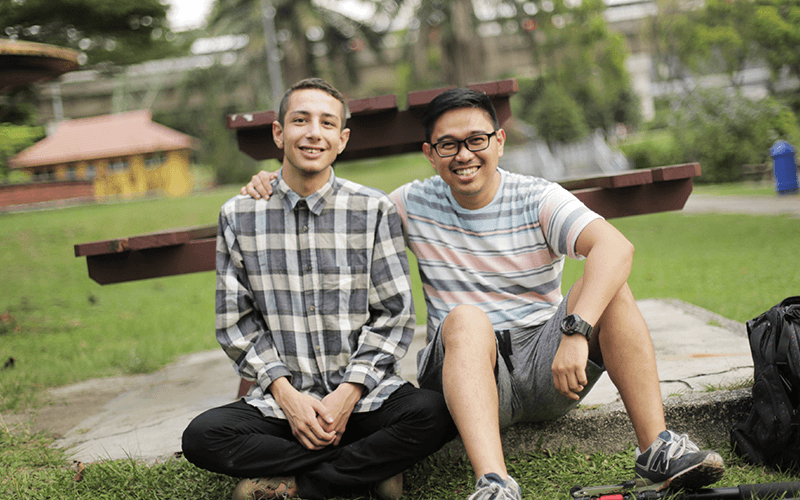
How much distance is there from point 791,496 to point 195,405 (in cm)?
281

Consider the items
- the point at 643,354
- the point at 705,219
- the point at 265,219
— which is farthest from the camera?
the point at 705,219

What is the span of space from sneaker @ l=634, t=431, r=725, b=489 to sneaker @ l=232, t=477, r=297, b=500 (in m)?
1.21

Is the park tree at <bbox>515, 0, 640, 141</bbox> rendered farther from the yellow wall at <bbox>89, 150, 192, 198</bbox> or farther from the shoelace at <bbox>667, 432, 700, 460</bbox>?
the shoelace at <bbox>667, 432, 700, 460</bbox>

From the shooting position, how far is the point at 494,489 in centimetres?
196

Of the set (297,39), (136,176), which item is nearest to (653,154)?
(297,39)

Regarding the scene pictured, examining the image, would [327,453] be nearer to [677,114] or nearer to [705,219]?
[705,219]

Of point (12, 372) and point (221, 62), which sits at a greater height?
point (221, 62)

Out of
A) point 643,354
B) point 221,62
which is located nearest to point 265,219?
point 643,354

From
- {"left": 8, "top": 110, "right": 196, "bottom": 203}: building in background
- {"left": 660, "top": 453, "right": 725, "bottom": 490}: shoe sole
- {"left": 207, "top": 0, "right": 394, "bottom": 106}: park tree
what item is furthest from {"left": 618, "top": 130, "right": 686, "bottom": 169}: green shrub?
{"left": 660, "top": 453, "right": 725, "bottom": 490}: shoe sole

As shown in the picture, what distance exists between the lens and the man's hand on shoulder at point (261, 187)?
2.65 metres

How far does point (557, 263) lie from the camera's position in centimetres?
266

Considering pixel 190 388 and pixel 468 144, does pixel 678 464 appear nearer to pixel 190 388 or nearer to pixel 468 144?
pixel 468 144

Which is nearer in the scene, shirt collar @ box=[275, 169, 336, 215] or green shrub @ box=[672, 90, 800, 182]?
shirt collar @ box=[275, 169, 336, 215]

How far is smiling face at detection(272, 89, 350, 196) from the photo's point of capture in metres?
2.55
